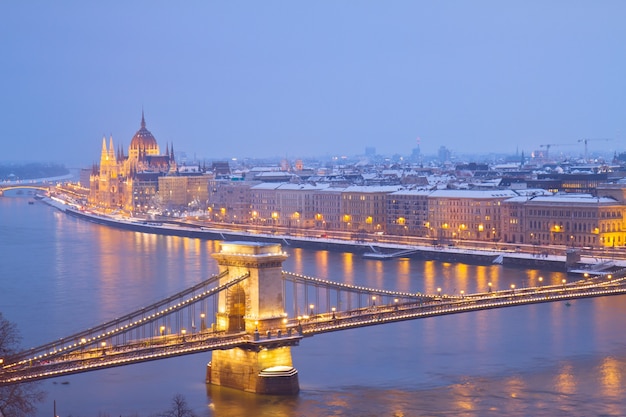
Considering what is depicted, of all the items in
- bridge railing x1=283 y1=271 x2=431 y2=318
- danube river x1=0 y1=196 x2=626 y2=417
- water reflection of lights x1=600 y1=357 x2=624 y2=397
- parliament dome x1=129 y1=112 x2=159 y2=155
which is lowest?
water reflection of lights x1=600 y1=357 x2=624 y2=397

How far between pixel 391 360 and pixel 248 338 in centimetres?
335

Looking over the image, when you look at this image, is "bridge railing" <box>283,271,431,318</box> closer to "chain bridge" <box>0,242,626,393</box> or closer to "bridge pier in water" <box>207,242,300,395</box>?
"chain bridge" <box>0,242,626,393</box>

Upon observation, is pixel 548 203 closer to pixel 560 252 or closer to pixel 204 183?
pixel 560 252

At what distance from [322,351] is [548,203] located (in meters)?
22.7

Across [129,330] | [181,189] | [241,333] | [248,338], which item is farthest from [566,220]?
[181,189]

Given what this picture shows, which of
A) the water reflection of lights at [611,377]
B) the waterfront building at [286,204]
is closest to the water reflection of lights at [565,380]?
Result: the water reflection of lights at [611,377]

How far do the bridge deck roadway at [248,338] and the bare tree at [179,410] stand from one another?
68cm

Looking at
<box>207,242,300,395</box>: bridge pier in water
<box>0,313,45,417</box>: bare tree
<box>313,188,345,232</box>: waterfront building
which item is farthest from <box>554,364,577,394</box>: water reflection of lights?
<box>313,188,345,232</box>: waterfront building

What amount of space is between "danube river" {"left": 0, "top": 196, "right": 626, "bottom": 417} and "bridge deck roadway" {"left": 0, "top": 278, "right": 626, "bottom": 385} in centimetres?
75

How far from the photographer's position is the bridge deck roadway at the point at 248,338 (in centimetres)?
1627

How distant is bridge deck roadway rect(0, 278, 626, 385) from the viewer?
16266 mm

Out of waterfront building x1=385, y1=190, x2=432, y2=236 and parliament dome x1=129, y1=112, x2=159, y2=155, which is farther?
parliament dome x1=129, y1=112, x2=159, y2=155

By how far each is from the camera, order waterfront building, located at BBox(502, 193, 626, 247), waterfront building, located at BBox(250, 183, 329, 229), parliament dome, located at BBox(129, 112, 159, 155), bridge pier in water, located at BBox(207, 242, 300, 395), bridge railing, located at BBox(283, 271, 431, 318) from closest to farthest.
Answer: bridge pier in water, located at BBox(207, 242, 300, 395) < bridge railing, located at BBox(283, 271, 431, 318) < waterfront building, located at BBox(502, 193, 626, 247) < waterfront building, located at BBox(250, 183, 329, 229) < parliament dome, located at BBox(129, 112, 159, 155)

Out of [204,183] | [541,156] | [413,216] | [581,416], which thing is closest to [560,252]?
[413,216]
